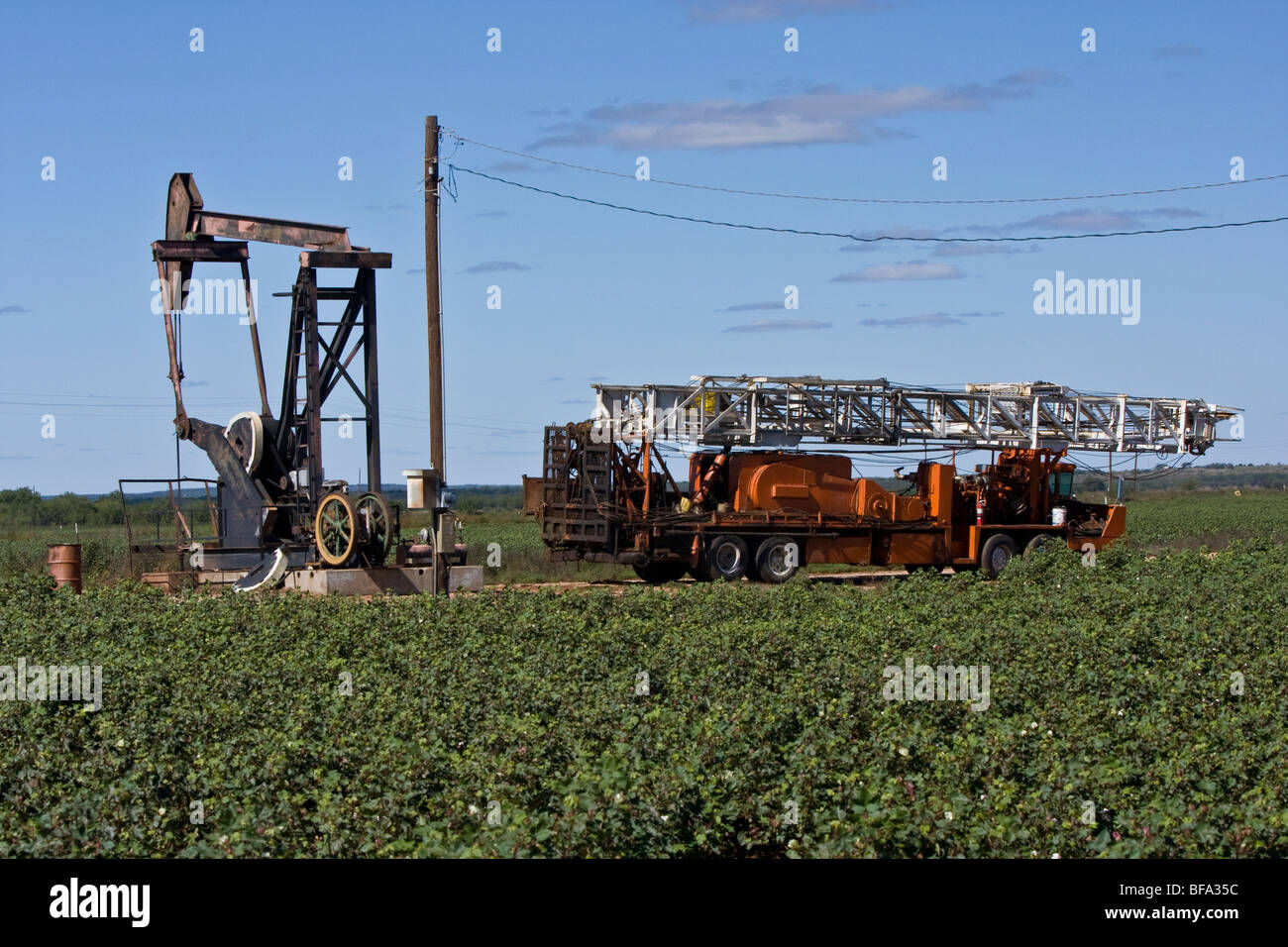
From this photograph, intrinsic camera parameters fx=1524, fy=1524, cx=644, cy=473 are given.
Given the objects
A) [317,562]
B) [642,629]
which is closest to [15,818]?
[642,629]

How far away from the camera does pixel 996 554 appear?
2880cm

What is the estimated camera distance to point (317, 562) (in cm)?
2223

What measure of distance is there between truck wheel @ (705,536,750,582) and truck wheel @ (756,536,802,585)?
0.28m

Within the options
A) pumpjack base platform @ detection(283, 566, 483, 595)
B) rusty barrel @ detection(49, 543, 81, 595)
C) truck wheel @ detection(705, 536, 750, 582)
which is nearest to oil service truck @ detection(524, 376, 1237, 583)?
truck wheel @ detection(705, 536, 750, 582)

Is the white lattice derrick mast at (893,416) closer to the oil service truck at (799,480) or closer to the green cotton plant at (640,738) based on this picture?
the oil service truck at (799,480)

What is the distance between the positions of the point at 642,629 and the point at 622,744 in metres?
6.10

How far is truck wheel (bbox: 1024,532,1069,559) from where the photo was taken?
26055 millimetres

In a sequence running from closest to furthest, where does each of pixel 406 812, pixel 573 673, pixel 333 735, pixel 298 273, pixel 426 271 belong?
1. pixel 406 812
2. pixel 333 735
3. pixel 573 673
4. pixel 298 273
5. pixel 426 271

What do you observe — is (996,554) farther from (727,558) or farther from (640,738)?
(640,738)

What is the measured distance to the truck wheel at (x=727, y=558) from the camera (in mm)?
26016

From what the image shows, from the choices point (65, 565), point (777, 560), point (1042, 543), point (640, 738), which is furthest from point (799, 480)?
point (640, 738)

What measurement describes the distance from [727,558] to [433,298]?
671 cm
